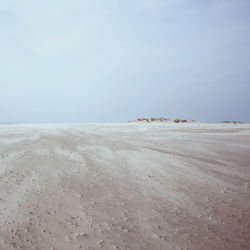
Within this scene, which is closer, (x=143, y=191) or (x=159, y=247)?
(x=159, y=247)

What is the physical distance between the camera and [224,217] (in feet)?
5.48

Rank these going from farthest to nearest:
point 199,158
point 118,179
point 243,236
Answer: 1. point 199,158
2. point 118,179
3. point 243,236

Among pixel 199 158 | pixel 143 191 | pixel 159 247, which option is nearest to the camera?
pixel 159 247

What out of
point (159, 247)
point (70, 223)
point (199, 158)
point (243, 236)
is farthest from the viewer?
point (199, 158)

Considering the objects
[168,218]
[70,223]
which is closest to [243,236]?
[168,218]

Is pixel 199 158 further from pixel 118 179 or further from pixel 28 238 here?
pixel 28 238

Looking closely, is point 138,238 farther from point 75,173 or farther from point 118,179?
point 75,173

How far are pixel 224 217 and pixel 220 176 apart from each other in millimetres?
1239

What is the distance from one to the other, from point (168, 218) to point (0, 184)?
1.87 metres

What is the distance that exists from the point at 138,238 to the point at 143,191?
845 millimetres

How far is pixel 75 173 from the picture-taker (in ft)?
9.10

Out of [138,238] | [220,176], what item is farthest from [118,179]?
[220,176]

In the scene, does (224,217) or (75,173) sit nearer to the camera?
(224,217)

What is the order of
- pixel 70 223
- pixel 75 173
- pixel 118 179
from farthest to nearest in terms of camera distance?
1. pixel 75 173
2. pixel 118 179
3. pixel 70 223
